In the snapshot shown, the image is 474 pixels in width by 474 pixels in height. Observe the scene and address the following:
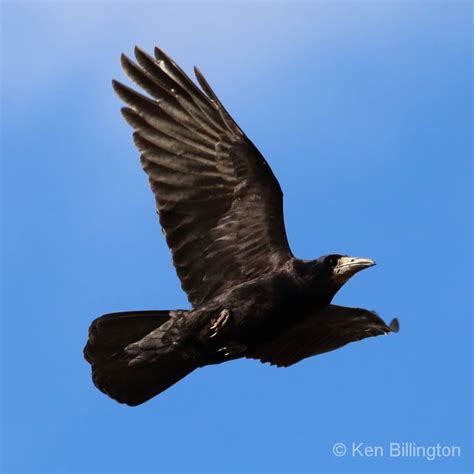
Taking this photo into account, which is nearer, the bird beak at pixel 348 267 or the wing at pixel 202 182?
the bird beak at pixel 348 267

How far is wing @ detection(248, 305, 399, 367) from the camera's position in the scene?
636 inches

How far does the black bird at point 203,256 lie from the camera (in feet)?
48.8

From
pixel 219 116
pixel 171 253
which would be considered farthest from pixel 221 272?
pixel 219 116

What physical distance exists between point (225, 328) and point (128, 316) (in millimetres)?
1182

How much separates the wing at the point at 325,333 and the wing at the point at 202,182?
132 cm

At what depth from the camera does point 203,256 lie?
15289mm

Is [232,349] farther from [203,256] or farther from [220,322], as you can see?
[203,256]

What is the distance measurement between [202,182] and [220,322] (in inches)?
69.8

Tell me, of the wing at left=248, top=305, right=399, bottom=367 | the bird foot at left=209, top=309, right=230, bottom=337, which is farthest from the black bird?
the wing at left=248, top=305, right=399, bottom=367

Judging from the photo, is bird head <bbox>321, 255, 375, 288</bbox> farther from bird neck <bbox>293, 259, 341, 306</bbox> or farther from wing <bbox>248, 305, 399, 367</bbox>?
wing <bbox>248, 305, 399, 367</bbox>

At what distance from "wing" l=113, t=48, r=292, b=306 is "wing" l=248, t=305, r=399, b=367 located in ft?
4.33

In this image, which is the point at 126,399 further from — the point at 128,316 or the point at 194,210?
the point at 194,210

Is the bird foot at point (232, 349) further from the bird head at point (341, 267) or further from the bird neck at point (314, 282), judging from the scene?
the bird head at point (341, 267)

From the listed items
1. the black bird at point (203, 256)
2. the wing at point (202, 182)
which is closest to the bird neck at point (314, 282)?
the black bird at point (203, 256)
